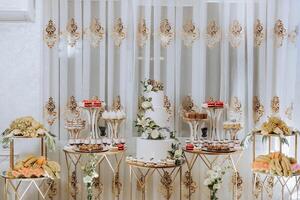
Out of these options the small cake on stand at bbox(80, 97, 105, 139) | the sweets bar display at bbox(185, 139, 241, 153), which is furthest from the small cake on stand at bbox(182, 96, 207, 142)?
the small cake on stand at bbox(80, 97, 105, 139)

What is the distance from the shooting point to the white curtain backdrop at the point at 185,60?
467cm

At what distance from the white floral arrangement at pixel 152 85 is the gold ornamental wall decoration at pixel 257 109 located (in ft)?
3.15

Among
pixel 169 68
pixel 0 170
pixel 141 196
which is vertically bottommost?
pixel 141 196

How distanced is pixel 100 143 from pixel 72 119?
47cm

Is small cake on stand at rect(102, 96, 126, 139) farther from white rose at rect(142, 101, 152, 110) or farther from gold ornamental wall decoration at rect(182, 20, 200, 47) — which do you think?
gold ornamental wall decoration at rect(182, 20, 200, 47)

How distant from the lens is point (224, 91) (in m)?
4.70

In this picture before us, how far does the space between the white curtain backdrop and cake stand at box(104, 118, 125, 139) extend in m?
0.17

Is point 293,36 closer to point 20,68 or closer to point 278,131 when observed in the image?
point 278,131

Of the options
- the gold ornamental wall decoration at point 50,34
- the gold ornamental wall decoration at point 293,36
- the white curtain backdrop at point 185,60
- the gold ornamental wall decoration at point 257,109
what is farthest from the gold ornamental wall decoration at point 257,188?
the gold ornamental wall decoration at point 50,34

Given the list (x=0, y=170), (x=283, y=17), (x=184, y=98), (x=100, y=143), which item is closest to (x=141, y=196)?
A: (x=100, y=143)

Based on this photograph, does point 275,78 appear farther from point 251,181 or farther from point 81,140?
point 81,140

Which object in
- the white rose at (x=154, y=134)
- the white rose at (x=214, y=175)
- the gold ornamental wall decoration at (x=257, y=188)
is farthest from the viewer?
the gold ornamental wall decoration at (x=257, y=188)

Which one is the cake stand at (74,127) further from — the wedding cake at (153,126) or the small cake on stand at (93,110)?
the wedding cake at (153,126)

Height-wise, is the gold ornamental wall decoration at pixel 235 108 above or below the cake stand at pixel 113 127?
above
